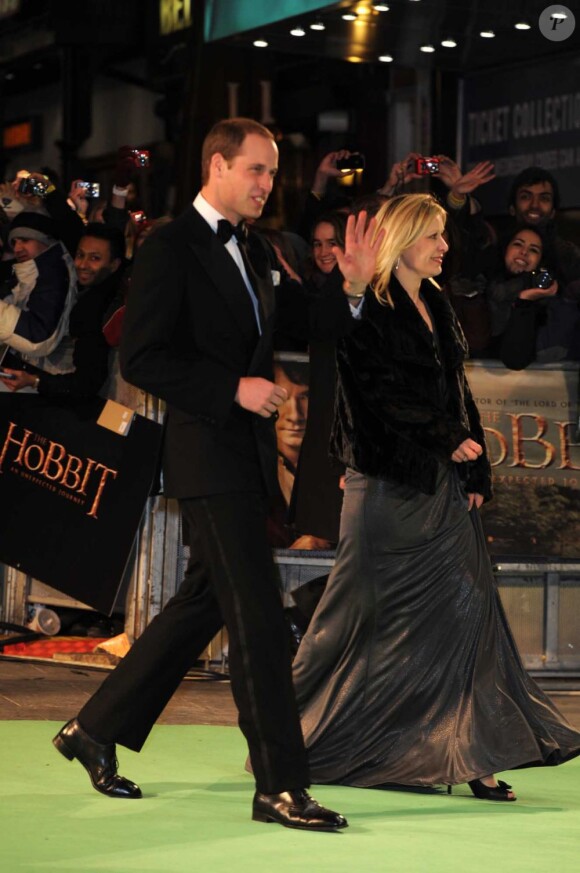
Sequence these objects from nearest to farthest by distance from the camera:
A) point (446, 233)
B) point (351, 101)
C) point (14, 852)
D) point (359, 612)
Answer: point (14, 852) → point (359, 612) → point (446, 233) → point (351, 101)

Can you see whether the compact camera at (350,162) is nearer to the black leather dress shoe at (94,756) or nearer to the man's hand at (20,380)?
the man's hand at (20,380)

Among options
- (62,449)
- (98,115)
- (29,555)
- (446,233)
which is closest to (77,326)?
(62,449)

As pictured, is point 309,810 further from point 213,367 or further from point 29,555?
point 29,555

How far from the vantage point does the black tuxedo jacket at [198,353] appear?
524cm

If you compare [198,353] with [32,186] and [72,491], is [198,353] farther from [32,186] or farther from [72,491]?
[32,186]

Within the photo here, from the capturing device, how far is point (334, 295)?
5648mm

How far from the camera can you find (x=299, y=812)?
17.3 ft

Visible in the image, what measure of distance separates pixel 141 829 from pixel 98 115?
14.2 metres

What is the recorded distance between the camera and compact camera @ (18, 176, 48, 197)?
10.2 meters

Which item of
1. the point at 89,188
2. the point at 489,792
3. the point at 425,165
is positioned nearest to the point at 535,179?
the point at 425,165

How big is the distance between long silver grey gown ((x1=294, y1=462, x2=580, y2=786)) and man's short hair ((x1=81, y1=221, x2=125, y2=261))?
3.63 metres

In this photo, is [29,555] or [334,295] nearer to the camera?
[334,295]

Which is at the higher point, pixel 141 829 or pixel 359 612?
pixel 359 612

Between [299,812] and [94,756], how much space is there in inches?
31.3
